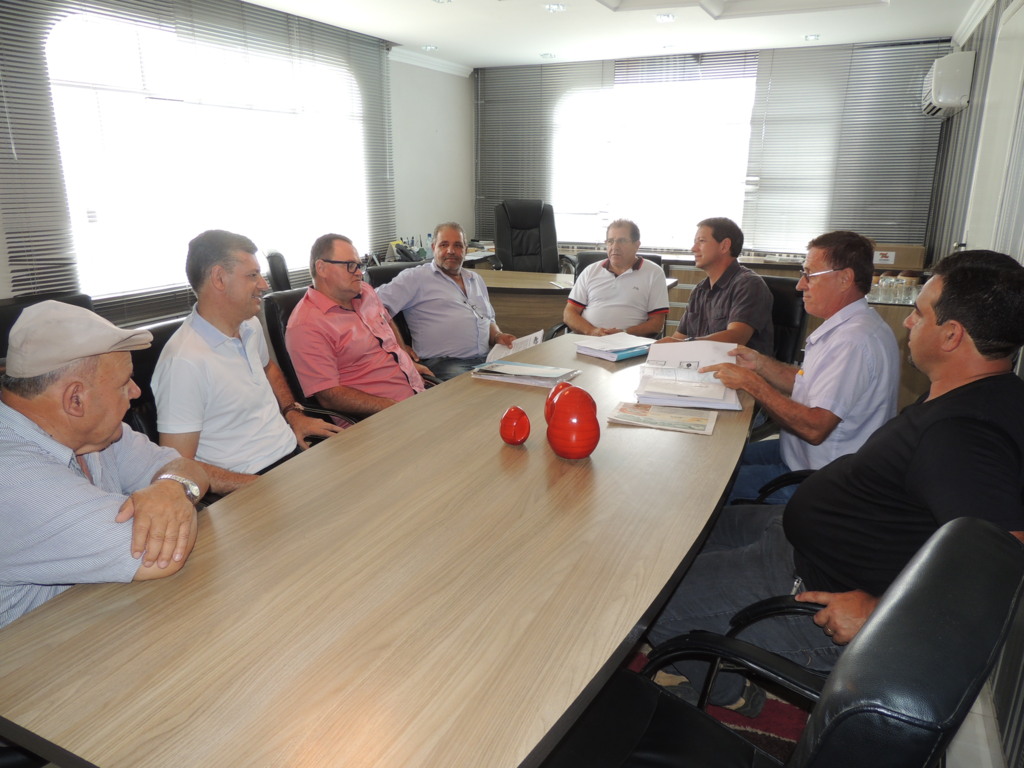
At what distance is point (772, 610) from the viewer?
1.27 meters

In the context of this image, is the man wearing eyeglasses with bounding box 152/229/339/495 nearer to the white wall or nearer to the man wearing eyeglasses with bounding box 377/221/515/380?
the man wearing eyeglasses with bounding box 377/221/515/380

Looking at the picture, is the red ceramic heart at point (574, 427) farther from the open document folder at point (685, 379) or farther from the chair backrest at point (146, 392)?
the chair backrest at point (146, 392)

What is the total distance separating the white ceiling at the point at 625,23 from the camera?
466 cm

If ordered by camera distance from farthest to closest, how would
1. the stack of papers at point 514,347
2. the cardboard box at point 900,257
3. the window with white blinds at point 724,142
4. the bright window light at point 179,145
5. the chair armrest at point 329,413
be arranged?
the window with white blinds at point 724,142 < the cardboard box at point 900,257 < the bright window light at point 179,145 < the stack of papers at point 514,347 < the chair armrest at point 329,413

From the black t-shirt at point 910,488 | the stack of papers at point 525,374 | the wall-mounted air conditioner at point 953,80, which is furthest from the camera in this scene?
the wall-mounted air conditioner at point 953,80

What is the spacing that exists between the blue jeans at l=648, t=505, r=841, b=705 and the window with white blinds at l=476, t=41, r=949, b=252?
18.9 feet

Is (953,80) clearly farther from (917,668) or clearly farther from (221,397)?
(917,668)

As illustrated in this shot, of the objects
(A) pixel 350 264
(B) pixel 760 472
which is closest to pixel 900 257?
(B) pixel 760 472

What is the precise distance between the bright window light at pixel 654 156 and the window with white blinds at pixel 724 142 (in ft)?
0.04

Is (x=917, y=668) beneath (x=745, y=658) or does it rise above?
above

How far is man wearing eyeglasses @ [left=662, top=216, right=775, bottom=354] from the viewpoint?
300 centimetres

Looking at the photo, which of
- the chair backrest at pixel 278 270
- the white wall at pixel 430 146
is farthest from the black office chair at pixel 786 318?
the white wall at pixel 430 146

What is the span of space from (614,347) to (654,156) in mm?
4957

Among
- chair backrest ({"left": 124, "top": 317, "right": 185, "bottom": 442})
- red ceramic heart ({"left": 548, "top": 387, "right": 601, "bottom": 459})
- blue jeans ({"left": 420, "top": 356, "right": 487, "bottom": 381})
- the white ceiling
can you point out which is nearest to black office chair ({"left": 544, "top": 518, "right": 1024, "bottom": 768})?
red ceramic heart ({"left": 548, "top": 387, "right": 601, "bottom": 459})
